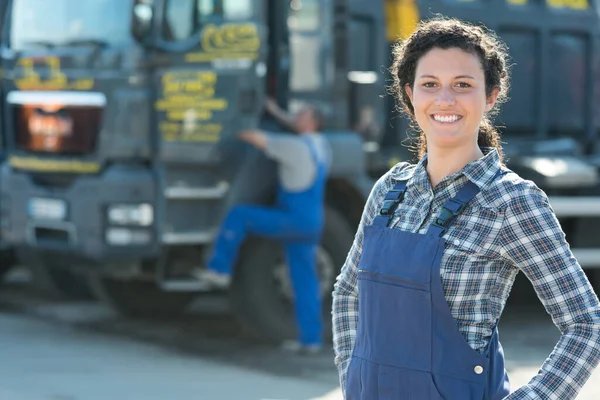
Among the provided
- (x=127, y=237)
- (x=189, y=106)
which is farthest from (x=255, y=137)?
(x=127, y=237)

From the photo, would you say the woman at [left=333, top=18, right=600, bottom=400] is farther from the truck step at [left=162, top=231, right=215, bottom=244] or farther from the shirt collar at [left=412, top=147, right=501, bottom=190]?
the truck step at [left=162, top=231, right=215, bottom=244]

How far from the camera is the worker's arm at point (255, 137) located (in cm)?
768

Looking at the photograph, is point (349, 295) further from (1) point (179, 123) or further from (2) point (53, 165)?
(2) point (53, 165)

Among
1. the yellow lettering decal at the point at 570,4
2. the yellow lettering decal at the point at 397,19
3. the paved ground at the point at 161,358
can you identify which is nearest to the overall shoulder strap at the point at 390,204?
the paved ground at the point at 161,358

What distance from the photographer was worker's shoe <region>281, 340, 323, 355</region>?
799 cm

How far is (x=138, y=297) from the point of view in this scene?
9375mm

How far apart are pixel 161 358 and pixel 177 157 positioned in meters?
1.32

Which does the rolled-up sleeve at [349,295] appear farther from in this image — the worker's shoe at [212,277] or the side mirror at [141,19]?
the side mirror at [141,19]

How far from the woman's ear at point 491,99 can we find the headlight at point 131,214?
17.2ft

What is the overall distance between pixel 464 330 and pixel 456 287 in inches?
3.5

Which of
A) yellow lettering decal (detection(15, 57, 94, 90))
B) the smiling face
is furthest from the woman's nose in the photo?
yellow lettering decal (detection(15, 57, 94, 90))

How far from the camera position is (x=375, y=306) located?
8.00 feet

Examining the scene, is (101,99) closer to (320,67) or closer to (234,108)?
(234,108)

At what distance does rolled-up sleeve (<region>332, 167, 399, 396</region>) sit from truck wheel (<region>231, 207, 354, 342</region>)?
5283 millimetres
